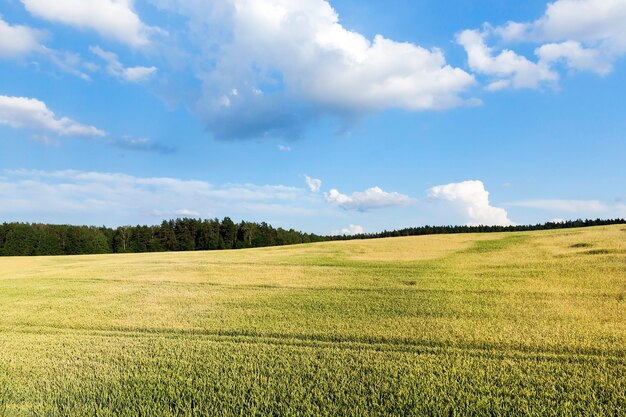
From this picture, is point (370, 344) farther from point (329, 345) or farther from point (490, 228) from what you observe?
point (490, 228)

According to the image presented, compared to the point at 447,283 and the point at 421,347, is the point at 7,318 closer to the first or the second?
the point at 421,347

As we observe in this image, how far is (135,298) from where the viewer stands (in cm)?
1441

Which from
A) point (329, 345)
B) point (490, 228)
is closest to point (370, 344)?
point (329, 345)

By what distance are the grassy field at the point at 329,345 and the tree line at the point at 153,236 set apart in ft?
172

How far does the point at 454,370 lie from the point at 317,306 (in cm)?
563

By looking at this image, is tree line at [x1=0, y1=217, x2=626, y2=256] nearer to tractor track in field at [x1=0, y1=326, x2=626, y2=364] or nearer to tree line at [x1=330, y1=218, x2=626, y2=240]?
tree line at [x1=330, y1=218, x2=626, y2=240]

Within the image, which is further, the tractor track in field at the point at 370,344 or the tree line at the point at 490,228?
the tree line at the point at 490,228

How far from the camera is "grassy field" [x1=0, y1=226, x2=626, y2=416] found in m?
5.91

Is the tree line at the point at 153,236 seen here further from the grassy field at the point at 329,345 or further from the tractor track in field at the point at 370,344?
the tractor track in field at the point at 370,344

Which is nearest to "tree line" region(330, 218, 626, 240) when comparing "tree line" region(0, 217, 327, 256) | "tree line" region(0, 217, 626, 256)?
"tree line" region(0, 217, 626, 256)

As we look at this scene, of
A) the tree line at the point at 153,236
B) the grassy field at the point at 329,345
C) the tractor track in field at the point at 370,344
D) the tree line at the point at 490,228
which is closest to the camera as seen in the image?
the grassy field at the point at 329,345

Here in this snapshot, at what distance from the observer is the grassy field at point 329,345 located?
591 cm

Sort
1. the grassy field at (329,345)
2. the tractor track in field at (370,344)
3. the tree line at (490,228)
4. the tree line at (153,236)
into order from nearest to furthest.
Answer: the grassy field at (329,345), the tractor track in field at (370,344), the tree line at (490,228), the tree line at (153,236)

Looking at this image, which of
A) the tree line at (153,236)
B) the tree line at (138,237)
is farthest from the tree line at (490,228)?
the tree line at (138,237)
